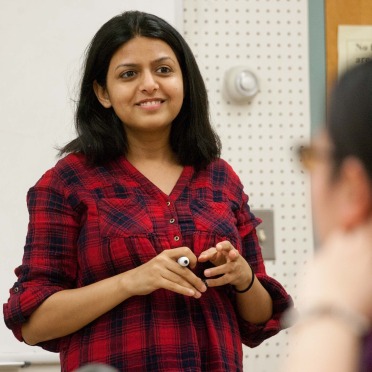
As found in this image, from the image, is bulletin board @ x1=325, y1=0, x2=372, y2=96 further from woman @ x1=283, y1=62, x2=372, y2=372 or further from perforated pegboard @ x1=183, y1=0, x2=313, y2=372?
woman @ x1=283, y1=62, x2=372, y2=372

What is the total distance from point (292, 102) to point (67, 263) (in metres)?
1.13

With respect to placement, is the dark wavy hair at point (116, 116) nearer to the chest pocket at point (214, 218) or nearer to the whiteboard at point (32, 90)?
the chest pocket at point (214, 218)

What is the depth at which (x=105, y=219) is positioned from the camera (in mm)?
1711

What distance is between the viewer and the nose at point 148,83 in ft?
5.79

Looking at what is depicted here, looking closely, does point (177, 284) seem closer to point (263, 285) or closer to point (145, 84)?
point (263, 285)

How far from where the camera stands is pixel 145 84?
177 cm

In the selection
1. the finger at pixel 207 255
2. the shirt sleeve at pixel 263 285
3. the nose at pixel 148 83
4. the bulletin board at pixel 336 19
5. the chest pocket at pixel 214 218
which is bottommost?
the shirt sleeve at pixel 263 285

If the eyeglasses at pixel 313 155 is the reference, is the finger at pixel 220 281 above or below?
below

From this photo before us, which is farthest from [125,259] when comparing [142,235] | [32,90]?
[32,90]

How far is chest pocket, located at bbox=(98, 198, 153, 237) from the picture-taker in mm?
1688

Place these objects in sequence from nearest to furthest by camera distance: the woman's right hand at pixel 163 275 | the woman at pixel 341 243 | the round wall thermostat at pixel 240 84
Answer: the woman at pixel 341 243
the woman's right hand at pixel 163 275
the round wall thermostat at pixel 240 84

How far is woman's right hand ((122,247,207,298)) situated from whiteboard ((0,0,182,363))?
73 centimetres

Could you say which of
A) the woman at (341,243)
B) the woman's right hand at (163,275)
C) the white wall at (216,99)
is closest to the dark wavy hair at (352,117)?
the woman at (341,243)

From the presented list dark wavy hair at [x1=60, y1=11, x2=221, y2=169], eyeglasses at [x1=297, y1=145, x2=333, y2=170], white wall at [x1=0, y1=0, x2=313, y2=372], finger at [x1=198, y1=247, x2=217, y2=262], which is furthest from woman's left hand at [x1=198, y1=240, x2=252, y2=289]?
eyeglasses at [x1=297, y1=145, x2=333, y2=170]
